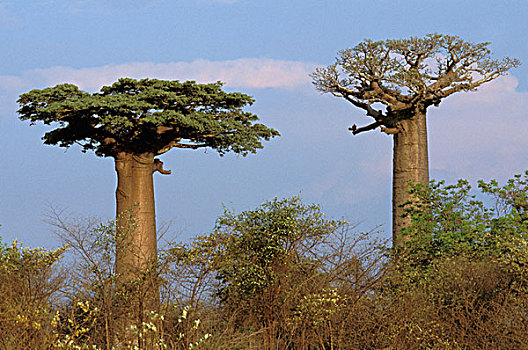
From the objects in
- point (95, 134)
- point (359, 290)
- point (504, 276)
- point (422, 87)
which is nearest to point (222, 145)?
point (95, 134)

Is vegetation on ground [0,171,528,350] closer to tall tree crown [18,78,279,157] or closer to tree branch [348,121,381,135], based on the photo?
tall tree crown [18,78,279,157]

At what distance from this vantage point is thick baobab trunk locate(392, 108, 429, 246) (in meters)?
13.1

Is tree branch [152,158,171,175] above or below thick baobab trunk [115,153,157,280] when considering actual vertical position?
above

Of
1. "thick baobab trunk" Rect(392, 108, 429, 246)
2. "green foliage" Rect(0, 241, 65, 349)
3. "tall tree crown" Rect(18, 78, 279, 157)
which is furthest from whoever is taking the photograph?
"thick baobab trunk" Rect(392, 108, 429, 246)

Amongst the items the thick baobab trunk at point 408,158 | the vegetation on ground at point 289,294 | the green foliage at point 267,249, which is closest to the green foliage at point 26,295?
the vegetation on ground at point 289,294

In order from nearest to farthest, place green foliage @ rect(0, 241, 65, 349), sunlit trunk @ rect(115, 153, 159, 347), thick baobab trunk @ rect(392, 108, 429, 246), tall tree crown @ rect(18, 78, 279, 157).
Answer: green foliage @ rect(0, 241, 65, 349), sunlit trunk @ rect(115, 153, 159, 347), tall tree crown @ rect(18, 78, 279, 157), thick baobab trunk @ rect(392, 108, 429, 246)

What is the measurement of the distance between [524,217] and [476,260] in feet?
8.47

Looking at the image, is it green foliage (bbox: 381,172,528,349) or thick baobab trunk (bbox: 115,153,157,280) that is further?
thick baobab trunk (bbox: 115,153,157,280)

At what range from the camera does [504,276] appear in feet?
25.7

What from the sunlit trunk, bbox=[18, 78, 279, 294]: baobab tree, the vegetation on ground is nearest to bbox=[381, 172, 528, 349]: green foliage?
the vegetation on ground

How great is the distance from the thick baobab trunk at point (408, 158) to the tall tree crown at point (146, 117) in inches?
116

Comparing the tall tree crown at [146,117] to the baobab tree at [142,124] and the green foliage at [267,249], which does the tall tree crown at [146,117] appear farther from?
the green foliage at [267,249]

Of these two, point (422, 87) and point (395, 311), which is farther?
point (422, 87)

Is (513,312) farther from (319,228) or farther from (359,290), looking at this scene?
(319,228)
